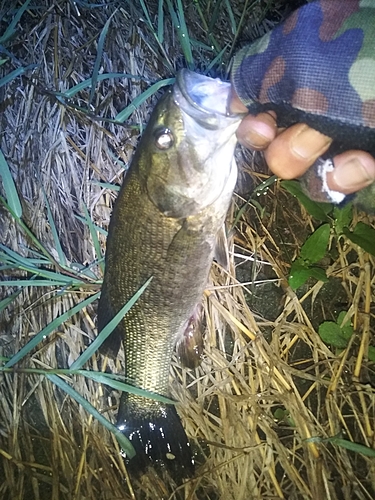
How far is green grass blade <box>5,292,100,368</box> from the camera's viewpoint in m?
1.93

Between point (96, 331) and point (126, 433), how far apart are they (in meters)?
0.54

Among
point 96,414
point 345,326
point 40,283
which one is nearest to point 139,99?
point 40,283

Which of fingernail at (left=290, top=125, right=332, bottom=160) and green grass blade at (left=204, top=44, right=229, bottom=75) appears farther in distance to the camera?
green grass blade at (left=204, top=44, right=229, bottom=75)

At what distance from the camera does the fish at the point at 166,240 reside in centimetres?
163

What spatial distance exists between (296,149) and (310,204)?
711mm

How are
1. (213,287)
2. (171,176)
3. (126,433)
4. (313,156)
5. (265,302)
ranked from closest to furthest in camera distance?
(313,156) → (171,176) → (126,433) → (213,287) → (265,302)

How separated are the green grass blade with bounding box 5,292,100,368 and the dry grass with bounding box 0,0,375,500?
0.43ft

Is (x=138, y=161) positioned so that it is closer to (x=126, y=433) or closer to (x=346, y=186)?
(x=346, y=186)

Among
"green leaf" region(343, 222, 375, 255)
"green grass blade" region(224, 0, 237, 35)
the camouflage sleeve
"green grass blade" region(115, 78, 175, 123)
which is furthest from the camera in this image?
"green grass blade" region(224, 0, 237, 35)

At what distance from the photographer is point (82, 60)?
225 centimetres

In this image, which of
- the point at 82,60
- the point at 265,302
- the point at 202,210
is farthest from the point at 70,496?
the point at 82,60

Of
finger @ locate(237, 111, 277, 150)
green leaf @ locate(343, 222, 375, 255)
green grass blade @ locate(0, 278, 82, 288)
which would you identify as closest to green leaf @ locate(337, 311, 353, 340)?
green leaf @ locate(343, 222, 375, 255)

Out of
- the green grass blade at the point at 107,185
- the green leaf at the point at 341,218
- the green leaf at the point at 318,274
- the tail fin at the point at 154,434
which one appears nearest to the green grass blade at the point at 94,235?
the green grass blade at the point at 107,185

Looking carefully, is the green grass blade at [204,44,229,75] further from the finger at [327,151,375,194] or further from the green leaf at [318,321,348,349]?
the green leaf at [318,321,348,349]
